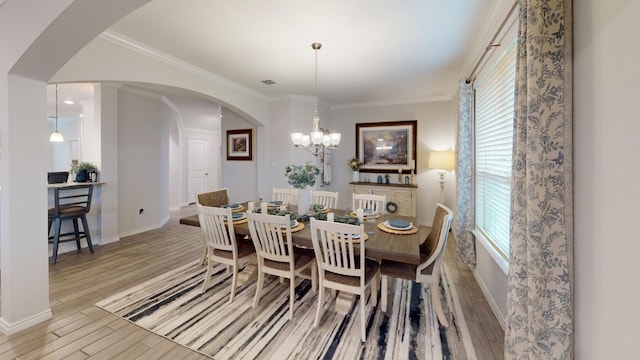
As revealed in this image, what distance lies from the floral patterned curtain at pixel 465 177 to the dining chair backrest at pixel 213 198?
3119 mm

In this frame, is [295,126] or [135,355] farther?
[295,126]

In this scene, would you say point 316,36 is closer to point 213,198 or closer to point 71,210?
point 213,198

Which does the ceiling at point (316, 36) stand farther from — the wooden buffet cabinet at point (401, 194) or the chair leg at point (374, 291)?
the chair leg at point (374, 291)

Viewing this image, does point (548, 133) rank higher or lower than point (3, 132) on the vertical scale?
lower

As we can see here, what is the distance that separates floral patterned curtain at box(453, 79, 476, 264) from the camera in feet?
10.3

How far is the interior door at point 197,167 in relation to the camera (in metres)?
7.79

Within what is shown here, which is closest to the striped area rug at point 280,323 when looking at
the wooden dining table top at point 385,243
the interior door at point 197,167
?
the wooden dining table top at point 385,243

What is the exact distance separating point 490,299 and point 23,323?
404cm

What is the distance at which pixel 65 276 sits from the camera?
3.01 m

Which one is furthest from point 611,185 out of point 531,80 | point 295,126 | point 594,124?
point 295,126

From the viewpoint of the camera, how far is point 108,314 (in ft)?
7.58

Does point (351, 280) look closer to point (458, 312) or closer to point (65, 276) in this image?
point (458, 312)

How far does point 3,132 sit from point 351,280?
9.72 feet

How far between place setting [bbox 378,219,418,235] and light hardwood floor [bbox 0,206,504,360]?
2.92 feet
